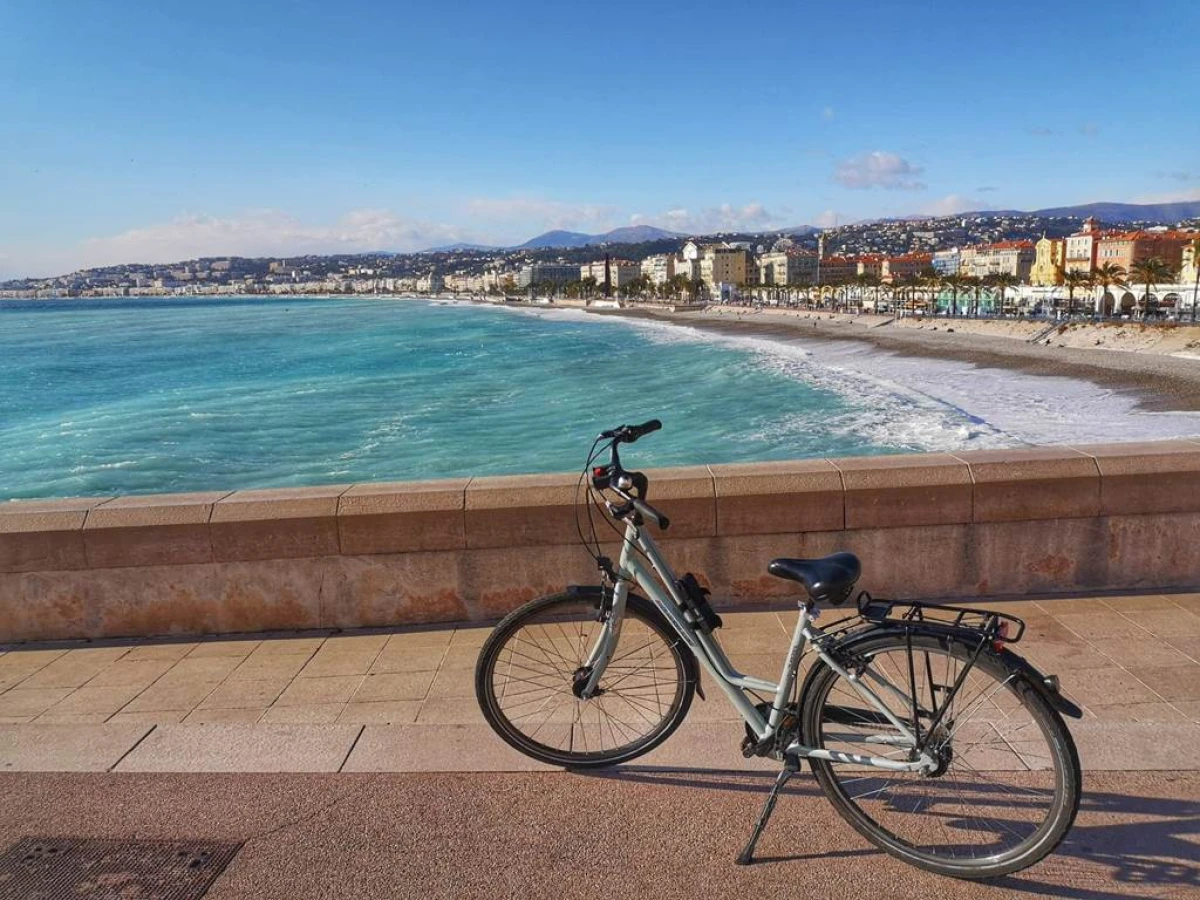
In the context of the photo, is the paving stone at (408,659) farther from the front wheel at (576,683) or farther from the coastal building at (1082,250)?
the coastal building at (1082,250)

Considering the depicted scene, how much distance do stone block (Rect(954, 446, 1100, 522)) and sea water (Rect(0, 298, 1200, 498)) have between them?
16.6 m

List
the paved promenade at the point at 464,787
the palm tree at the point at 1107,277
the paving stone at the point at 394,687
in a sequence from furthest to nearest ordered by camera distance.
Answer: the palm tree at the point at 1107,277
the paving stone at the point at 394,687
the paved promenade at the point at 464,787

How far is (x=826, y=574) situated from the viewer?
273cm

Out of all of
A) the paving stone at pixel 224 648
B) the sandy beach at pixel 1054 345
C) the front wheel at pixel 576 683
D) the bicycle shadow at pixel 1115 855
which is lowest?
the sandy beach at pixel 1054 345

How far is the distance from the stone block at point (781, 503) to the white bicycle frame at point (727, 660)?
6.16 ft

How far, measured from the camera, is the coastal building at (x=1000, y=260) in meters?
165

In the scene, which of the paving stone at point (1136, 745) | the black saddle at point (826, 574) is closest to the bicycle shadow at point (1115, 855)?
the paving stone at point (1136, 745)

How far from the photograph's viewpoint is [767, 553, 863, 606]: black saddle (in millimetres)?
2709

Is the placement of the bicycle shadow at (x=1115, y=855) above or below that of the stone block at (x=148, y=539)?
below

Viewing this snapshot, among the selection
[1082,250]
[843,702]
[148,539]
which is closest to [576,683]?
[843,702]

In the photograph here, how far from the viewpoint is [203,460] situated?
976 inches

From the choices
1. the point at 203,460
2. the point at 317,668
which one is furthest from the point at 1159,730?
the point at 203,460

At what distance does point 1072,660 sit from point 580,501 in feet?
8.38

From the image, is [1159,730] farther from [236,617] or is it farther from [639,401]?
[639,401]
